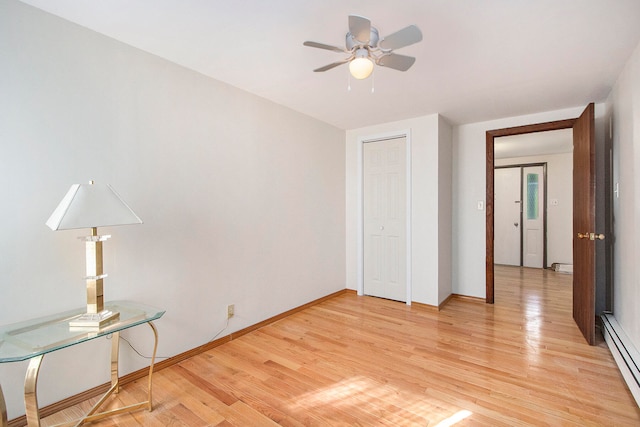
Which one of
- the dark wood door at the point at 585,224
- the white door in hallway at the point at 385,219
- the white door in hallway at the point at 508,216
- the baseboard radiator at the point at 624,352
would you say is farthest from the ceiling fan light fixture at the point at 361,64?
the white door in hallway at the point at 508,216

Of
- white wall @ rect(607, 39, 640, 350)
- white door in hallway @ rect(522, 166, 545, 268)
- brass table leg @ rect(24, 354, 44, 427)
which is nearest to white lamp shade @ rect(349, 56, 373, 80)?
white wall @ rect(607, 39, 640, 350)

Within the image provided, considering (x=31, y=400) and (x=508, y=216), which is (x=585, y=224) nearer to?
(x=508, y=216)

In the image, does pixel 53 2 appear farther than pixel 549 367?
No

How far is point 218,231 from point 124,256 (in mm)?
756

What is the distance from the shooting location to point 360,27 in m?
1.48

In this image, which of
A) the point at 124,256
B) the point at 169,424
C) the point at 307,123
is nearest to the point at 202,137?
the point at 124,256

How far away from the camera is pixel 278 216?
3225 mm

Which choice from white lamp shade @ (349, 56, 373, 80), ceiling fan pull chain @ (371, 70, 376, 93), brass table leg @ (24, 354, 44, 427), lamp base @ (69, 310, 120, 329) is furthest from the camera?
ceiling fan pull chain @ (371, 70, 376, 93)

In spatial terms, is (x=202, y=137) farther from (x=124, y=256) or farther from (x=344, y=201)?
(x=344, y=201)

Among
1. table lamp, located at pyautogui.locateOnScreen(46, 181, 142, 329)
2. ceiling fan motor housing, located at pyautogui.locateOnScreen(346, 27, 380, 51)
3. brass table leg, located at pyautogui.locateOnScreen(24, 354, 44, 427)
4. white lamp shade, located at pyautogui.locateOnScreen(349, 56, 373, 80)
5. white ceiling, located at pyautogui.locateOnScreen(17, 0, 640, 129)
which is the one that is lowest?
brass table leg, located at pyautogui.locateOnScreen(24, 354, 44, 427)

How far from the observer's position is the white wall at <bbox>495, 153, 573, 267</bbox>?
220 inches

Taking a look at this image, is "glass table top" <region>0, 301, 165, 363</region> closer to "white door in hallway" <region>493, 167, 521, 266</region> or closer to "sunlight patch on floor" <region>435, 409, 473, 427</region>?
"sunlight patch on floor" <region>435, 409, 473, 427</region>

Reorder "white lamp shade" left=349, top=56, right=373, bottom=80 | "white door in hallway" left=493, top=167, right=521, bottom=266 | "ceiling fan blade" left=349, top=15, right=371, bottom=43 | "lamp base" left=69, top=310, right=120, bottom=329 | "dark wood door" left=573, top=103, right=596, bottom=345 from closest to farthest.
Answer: "ceiling fan blade" left=349, top=15, right=371, bottom=43 < "lamp base" left=69, top=310, right=120, bottom=329 < "white lamp shade" left=349, top=56, right=373, bottom=80 < "dark wood door" left=573, top=103, right=596, bottom=345 < "white door in hallway" left=493, top=167, right=521, bottom=266

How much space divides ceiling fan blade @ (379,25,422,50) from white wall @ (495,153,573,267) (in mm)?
5828
